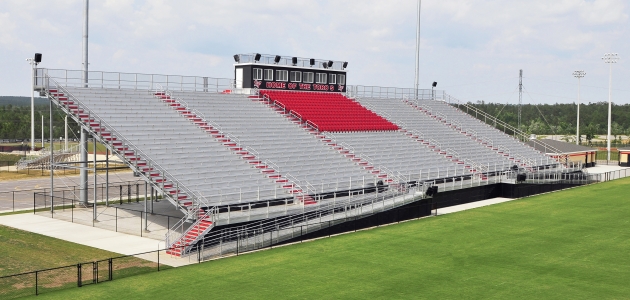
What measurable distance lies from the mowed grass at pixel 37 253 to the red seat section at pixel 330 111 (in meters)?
22.4

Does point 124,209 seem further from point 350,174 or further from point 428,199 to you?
point 428,199

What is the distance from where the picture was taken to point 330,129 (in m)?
48.3

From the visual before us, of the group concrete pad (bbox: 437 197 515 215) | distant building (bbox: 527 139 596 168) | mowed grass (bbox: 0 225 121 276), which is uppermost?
distant building (bbox: 527 139 596 168)

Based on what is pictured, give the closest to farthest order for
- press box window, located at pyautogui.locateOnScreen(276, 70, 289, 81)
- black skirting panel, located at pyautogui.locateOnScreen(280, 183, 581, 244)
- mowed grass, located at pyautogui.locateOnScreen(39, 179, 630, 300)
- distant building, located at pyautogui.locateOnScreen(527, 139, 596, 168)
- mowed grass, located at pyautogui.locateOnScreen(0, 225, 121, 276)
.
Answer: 1. mowed grass, located at pyautogui.locateOnScreen(39, 179, 630, 300)
2. mowed grass, located at pyautogui.locateOnScreen(0, 225, 121, 276)
3. black skirting panel, located at pyautogui.locateOnScreen(280, 183, 581, 244)
4. press box window, located at pyautogui.locateOnScreen(276, 70, 289, 81)
5. distant building, located at pyautogui.locateOnScreen(527, 139, 596, 168)

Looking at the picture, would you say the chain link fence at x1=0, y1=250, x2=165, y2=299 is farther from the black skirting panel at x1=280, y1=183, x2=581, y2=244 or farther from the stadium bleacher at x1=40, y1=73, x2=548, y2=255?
the black skirting panel at x1=280, y1=183, x2=581, y2=244

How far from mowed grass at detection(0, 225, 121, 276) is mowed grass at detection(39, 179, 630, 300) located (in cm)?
460

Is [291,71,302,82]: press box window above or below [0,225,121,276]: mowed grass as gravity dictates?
above

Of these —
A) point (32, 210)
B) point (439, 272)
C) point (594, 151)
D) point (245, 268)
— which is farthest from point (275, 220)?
point (594, 151)

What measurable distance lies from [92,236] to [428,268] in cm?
1608

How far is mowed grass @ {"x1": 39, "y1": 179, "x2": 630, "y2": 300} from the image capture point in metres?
21.7

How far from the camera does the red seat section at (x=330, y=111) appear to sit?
162 feet

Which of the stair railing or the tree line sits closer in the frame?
the stair railing

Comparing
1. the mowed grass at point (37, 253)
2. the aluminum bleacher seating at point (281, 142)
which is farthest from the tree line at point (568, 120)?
the mowed grass at point (37, 253)

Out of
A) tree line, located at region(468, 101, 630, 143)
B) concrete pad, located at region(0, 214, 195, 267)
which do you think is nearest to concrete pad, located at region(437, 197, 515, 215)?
concrete pad, located at region(0, 214, 195, 267)
